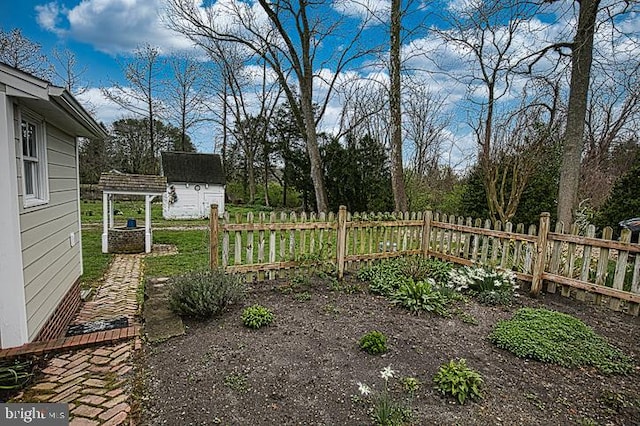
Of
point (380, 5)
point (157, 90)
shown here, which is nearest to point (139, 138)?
point (157, 90)

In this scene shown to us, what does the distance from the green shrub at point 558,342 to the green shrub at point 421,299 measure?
733mm

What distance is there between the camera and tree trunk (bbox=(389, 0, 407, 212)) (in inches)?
A: 327

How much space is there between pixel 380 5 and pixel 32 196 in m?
8.60

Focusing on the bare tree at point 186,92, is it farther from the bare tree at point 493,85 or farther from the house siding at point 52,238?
the house siding at point 52,238

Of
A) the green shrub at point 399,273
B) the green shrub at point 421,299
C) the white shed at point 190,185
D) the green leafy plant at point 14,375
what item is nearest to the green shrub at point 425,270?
the green shrub at point 399,273

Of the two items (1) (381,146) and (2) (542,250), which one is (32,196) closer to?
(2) (542,250)

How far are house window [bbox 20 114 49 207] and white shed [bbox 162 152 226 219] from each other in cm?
1419

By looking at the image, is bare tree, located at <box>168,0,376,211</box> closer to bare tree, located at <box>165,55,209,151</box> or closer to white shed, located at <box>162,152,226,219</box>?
white shed, located at <box>162,152,226,219</box>

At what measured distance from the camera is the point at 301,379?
282 centimetres

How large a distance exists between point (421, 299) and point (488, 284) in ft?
4.30

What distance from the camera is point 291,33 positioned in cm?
1103

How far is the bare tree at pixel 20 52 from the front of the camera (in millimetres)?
12195

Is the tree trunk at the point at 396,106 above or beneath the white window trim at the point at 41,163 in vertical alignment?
above

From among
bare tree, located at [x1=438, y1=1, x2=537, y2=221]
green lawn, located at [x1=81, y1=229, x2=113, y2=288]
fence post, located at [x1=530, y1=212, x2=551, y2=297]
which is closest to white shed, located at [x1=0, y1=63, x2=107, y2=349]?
green lawn, located at [x1=81, y1=229, x2=113, y2=288]
